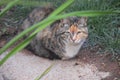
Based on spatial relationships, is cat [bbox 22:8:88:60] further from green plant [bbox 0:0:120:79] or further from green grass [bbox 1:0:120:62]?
green plant [bbox 0:0:120:79]

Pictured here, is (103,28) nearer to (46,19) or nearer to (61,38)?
(61,38)

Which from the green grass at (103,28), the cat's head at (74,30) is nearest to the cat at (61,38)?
the cat's head at (74,30)

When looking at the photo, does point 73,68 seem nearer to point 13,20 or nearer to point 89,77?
point 89,77

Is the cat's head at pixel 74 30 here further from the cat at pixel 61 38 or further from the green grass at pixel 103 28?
the green grass at pixel 103 28

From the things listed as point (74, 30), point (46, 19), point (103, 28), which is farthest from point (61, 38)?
point (46, 19)

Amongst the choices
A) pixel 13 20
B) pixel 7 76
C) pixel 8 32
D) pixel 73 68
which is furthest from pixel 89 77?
pixel 13 20

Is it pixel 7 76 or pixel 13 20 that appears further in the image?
pixel 13 20

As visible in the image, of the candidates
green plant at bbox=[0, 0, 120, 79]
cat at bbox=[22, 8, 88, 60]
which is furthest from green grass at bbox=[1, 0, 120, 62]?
green plant at bbox=[0, 0, 120, 79]

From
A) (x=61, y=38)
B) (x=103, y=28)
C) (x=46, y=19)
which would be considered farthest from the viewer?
(x=103, y=28)
